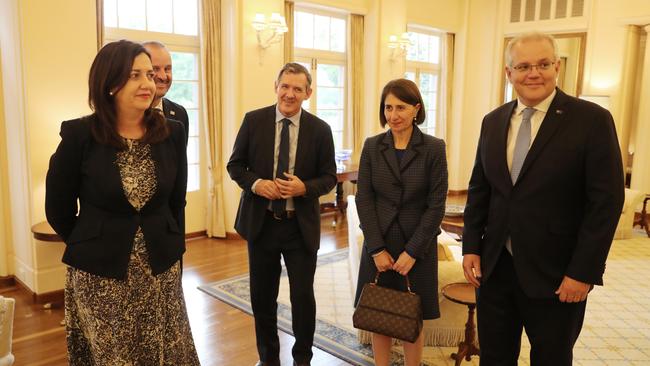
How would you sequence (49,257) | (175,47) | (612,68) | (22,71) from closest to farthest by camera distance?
(22,71), (49,257), (175,47), (612,68)

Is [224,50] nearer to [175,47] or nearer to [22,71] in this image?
[175,47]

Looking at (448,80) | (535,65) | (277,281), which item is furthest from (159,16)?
(448,80)

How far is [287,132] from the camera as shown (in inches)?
109

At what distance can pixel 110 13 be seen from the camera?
5.28 meters

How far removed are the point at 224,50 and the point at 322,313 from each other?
3440mm

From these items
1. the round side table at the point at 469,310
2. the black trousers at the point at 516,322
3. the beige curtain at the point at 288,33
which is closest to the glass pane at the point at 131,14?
the beige curtain at the point at 288,33

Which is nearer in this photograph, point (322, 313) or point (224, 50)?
point (322, 313)

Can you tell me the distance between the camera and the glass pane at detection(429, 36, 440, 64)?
9547 mm

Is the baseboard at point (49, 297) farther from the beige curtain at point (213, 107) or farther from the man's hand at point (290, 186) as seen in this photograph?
the man's hand at point (290, 186)

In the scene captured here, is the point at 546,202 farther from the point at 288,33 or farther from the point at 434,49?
the point at 434,49

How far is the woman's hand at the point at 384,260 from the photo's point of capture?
8.39ft

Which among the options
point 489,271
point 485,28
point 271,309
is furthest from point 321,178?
point 485,28

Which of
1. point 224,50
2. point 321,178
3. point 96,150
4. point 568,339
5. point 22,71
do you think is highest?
point 224,50

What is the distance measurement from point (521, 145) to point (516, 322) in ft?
2.46
